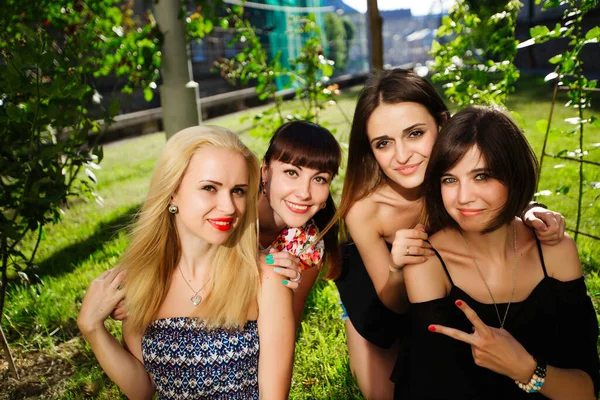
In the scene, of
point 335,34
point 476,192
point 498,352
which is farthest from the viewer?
point 335,34

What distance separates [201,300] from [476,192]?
3.65ft

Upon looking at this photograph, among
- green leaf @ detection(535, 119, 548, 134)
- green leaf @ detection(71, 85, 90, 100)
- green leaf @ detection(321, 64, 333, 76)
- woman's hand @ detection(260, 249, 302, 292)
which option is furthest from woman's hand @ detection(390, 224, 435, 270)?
green leaf @ detection(321, 64, 333, 76)

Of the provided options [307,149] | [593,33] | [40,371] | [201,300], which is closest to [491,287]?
[307,149]

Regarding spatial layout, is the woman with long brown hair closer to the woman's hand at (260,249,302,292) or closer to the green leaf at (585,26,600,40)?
the woman's hand at (260,249,302,292)

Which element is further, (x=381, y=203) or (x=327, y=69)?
(x=327, y=69)

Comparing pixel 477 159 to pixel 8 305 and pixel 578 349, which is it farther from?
pixel 8 305

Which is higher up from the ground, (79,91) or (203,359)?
→ (79,91)

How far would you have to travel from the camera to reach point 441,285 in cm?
206

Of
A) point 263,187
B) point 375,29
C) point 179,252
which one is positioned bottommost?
point 179,252

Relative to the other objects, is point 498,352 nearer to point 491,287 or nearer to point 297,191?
point 491,287

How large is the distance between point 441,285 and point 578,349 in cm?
55

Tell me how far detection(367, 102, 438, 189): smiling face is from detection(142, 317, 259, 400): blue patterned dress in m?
1.01

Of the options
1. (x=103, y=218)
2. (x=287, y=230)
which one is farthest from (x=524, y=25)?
(x=287, y=230)

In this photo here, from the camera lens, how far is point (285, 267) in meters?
2.07
